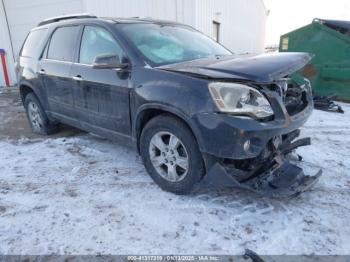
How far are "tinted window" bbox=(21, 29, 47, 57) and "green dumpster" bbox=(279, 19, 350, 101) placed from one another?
6.29 metres

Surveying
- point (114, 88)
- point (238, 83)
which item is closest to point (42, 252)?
point (114, 88)

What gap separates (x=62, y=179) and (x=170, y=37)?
85.6 inches

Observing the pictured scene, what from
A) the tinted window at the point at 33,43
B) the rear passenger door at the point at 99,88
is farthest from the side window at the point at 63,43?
the tinted window at the point at 33,43

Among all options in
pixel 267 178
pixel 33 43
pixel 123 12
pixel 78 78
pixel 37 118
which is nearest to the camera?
pixel 267 178

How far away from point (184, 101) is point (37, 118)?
3613 mm

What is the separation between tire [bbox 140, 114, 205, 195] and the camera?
2.89 meters

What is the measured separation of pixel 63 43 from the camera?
4.35m

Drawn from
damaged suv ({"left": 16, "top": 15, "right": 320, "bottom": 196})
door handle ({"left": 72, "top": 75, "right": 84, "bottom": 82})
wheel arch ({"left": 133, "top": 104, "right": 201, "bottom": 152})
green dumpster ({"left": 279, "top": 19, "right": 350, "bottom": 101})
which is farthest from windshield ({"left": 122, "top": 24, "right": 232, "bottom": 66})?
green dumpster ({"left": 279, "top": 19, "right": 350, "bottom": 101})

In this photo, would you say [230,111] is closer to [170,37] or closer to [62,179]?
[170,37]

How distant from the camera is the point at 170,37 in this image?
3.76 meters

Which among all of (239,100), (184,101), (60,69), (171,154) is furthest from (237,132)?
(60,69)

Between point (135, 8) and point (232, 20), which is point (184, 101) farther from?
point (232, 20)

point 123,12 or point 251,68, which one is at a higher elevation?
point 123,12

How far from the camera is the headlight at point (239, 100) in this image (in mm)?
2604
